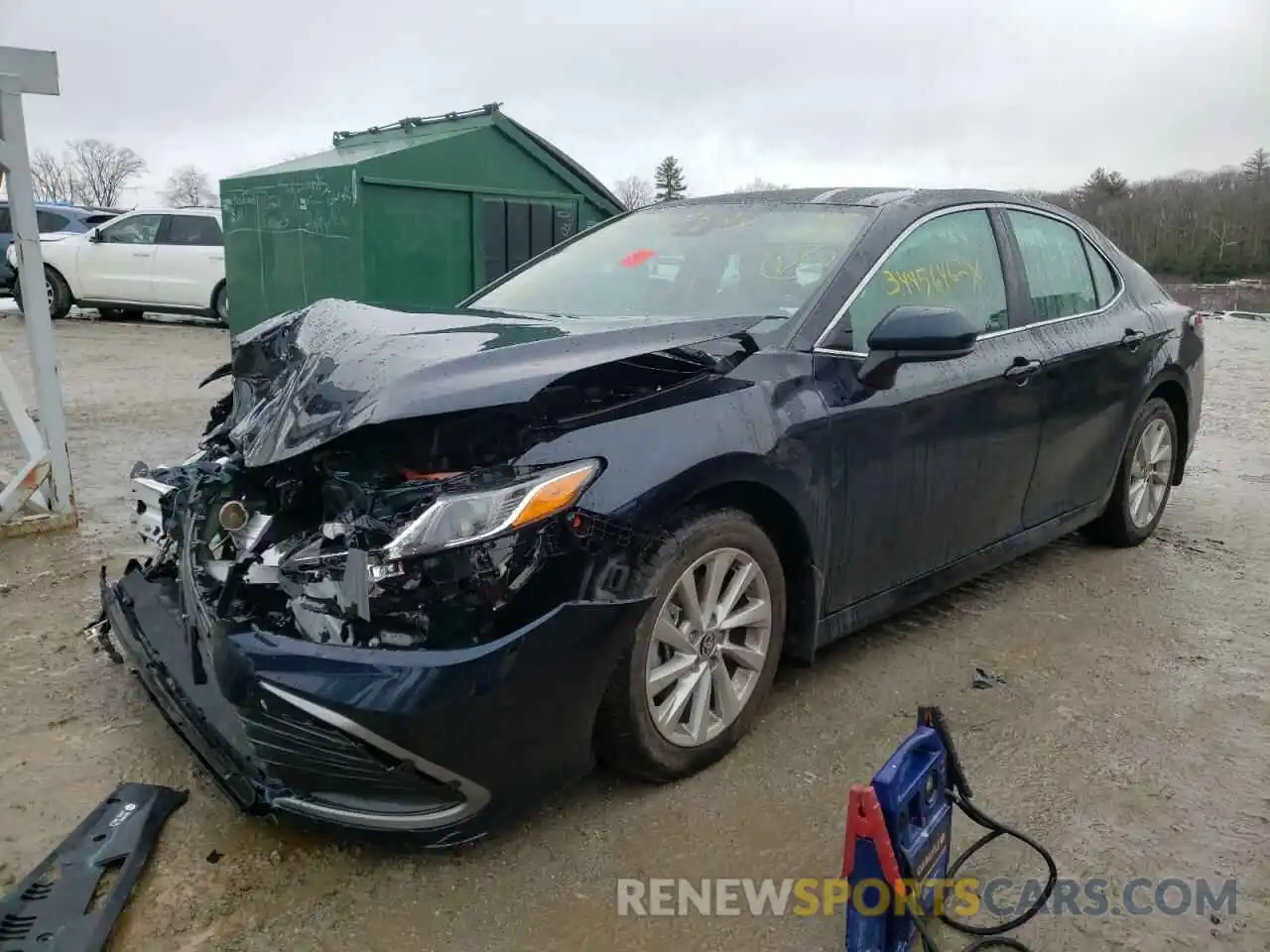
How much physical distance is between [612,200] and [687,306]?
25.5 feet

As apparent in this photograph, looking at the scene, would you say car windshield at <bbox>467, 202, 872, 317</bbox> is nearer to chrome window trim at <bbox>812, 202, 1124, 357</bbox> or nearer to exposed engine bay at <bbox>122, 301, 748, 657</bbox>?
chrome window trim at <bbox>812, 202, 1124, 357</bbox>

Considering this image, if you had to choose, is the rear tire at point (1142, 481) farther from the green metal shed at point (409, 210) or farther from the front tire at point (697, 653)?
the green metal shed at point (409, 210)

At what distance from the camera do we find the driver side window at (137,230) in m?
14.2

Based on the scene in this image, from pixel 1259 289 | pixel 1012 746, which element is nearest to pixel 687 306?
pixel 1012 746

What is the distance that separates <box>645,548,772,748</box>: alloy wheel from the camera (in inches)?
A: 101

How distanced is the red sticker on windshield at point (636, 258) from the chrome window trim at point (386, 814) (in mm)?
2045

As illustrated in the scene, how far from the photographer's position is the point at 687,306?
327cm

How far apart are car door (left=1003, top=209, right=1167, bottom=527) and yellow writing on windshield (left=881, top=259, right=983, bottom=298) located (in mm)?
339

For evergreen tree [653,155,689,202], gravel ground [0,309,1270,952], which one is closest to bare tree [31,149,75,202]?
evergreen tree [653,155,689,202]

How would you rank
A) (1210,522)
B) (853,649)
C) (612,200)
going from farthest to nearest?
(612,200) → (1210,522) → (853,649)

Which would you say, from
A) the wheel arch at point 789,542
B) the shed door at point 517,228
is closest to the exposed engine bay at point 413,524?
the wheel arch at point 789,542

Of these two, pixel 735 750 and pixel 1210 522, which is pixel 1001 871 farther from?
pixel 1210 522

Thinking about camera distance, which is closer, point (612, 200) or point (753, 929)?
point (753, 929)

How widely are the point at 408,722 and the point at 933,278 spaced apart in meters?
2.32
